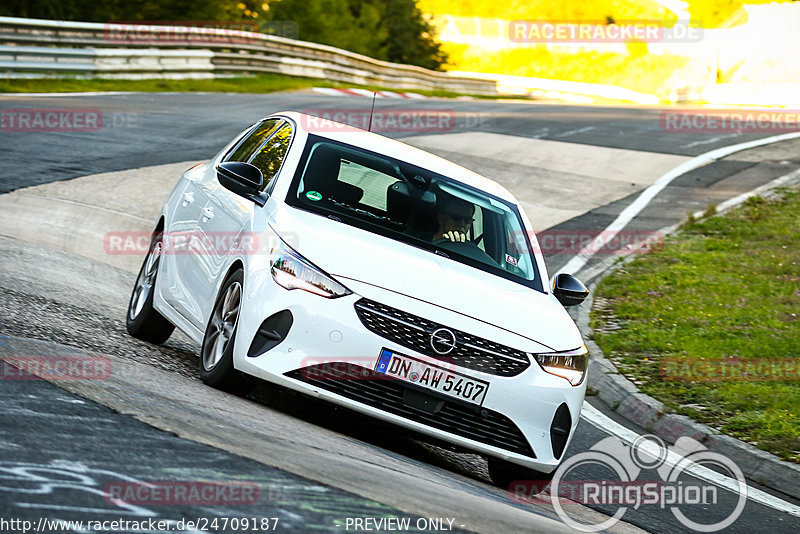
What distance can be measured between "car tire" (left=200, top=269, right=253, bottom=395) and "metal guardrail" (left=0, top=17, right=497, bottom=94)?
18.4m

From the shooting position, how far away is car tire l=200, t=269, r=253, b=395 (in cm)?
610

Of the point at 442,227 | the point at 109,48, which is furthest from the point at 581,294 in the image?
the point at 109,48

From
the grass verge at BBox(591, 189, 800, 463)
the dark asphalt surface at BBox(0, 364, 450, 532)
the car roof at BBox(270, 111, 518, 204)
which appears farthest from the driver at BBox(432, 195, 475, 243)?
the dark asphalt surface at BBox(0, 364, 450, 532)

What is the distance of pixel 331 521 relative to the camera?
3.90 meters

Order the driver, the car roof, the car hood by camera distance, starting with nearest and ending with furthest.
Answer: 1. the car hood
2. the driver
3. the car roof

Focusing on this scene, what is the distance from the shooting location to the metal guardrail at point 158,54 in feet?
77.6

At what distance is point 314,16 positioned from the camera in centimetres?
5666

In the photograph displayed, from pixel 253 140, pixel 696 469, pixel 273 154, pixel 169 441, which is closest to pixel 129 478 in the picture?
pixel 169 441

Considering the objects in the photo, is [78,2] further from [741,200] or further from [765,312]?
[765,312]

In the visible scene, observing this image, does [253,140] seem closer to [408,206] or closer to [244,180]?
[244,180]

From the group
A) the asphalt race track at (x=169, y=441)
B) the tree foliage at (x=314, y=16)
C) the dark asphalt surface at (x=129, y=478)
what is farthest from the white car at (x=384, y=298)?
the tree foliage at (x=314, y=16)

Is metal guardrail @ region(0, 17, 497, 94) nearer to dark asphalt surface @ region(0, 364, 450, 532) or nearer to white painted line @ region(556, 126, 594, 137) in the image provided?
white painted line @ region(556, 126, 594, 137)

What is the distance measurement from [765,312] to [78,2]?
3126cm

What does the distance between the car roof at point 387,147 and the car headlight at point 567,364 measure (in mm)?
1661
